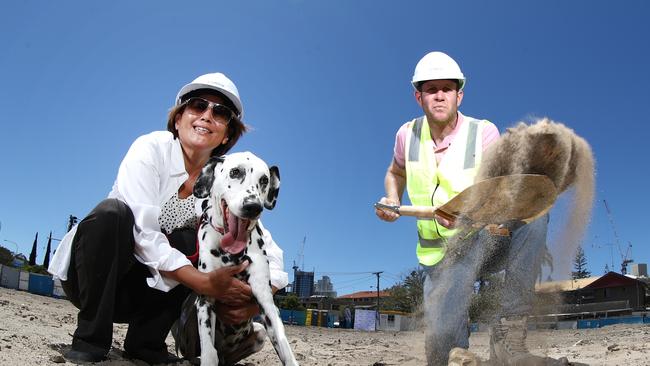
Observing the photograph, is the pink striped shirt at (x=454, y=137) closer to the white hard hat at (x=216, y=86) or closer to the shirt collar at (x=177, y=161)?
the white hard hat at (x=216, y=86)

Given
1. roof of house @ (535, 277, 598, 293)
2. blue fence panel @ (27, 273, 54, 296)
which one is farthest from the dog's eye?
blue fence panel @ (27, 273, 54, 296)

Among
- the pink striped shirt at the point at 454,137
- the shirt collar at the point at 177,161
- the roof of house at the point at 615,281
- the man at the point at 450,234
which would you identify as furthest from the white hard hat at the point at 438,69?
the roof of house at the point at 615,281

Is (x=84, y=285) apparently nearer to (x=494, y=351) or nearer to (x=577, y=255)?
(x=494, y=351)

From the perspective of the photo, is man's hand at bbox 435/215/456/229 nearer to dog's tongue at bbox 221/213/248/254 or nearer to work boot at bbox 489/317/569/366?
work boot at bbox 489/317/569/366

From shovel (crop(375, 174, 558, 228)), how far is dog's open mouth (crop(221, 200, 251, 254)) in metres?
1.63

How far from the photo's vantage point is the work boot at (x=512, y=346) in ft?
12.8

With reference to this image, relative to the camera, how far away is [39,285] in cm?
2830

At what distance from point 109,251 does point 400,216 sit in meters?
2.35

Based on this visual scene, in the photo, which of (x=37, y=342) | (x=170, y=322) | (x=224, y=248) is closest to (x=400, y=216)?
(x=224, y=248)

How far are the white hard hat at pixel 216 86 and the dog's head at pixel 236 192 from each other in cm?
82

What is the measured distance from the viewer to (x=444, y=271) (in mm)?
4418

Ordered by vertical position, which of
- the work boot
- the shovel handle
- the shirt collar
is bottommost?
the work boot

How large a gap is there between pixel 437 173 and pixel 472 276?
3.02 ft

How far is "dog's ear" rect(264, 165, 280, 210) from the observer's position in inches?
141
